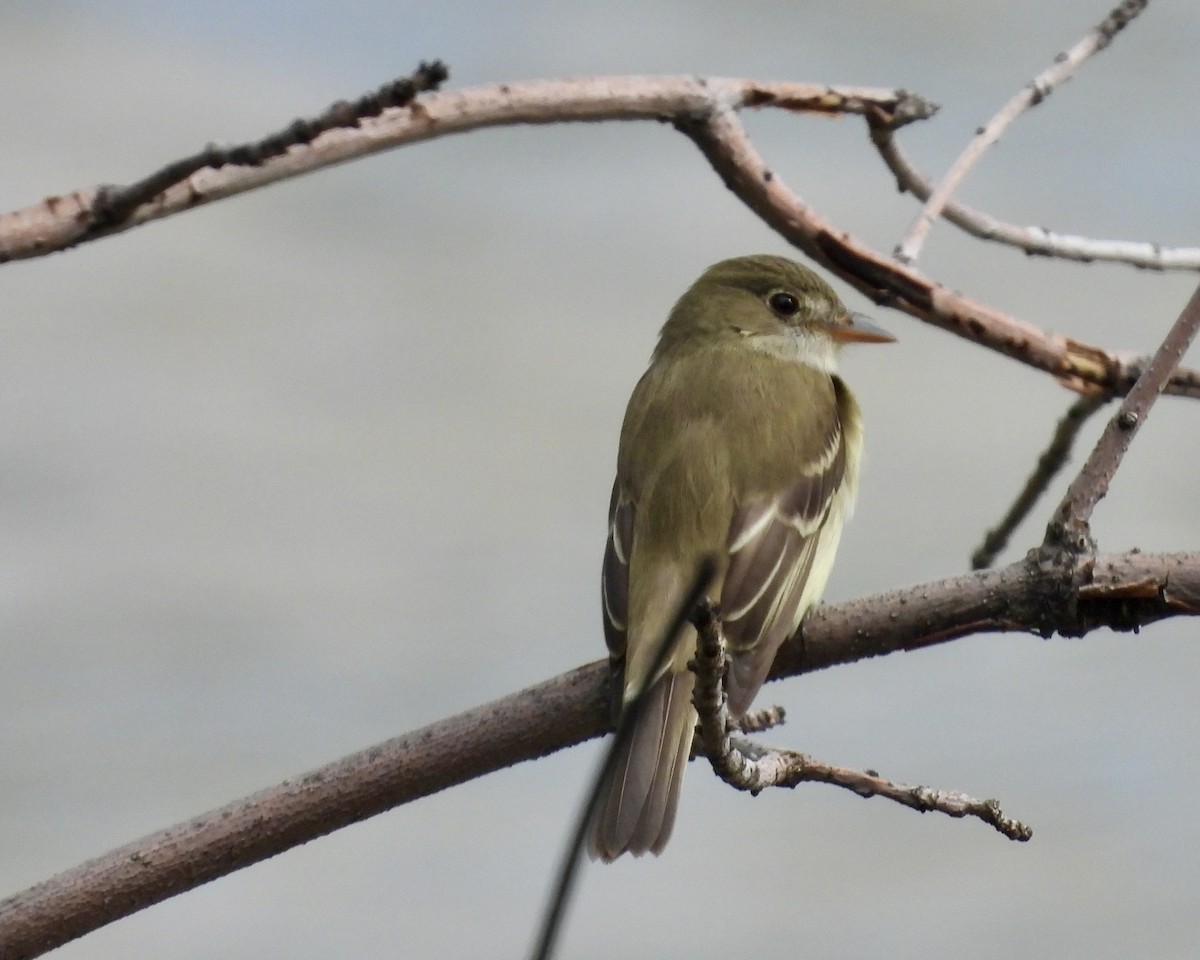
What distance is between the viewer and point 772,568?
316cm

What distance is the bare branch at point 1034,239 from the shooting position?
125 inches

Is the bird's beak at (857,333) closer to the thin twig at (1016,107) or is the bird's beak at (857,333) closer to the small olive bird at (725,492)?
the small olive bird at (725,492)

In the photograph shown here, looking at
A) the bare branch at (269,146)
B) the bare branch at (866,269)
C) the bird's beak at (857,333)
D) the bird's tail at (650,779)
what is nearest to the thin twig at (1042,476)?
the bare branch at (866,269)

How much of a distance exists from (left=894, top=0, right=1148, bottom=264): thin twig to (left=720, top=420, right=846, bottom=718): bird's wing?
610mm

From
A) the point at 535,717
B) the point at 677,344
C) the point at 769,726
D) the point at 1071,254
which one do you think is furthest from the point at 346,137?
the point at 677,344

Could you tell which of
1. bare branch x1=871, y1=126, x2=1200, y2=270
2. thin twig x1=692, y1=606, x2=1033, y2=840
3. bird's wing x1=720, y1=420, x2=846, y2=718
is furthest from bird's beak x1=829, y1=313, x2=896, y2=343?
thin twig x1=692, y1=606, x2=1033, y2=840

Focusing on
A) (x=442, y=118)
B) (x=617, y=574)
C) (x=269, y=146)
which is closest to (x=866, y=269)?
(x=617, y=574)

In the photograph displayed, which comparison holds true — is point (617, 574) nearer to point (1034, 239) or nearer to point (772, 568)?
point (772, 568)

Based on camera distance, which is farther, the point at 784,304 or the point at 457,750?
the point at 784,304

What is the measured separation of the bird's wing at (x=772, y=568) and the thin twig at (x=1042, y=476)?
1.20 feet

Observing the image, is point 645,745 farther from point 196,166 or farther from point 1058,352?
point 196,166

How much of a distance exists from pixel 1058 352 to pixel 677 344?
1.28 meters

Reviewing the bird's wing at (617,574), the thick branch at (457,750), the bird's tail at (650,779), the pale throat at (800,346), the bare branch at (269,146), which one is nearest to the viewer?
the bare branch at (269,146)

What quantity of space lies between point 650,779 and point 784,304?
1.71 m
